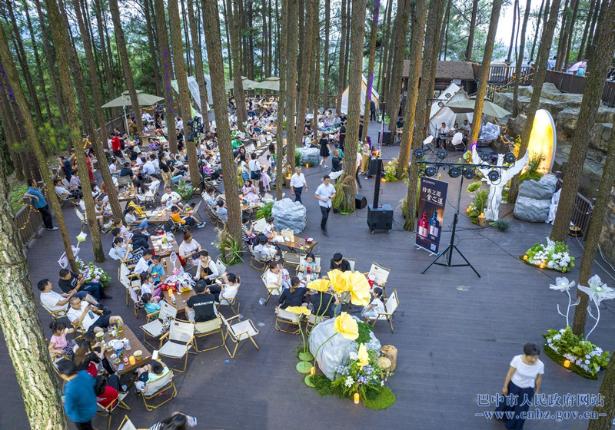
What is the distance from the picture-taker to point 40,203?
13070mm

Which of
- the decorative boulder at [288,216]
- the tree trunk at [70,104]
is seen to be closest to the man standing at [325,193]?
the decorative boulder at [288,216]

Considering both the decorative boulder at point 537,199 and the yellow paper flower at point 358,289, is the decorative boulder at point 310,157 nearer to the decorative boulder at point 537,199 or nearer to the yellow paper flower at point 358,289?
the decorative boulder at point 537,199

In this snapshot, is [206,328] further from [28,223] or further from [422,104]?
[422,104]

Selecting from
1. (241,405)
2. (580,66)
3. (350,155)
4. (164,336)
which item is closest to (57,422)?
(241,405)

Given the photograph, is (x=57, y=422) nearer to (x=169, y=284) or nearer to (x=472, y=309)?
(x=169, y=284)

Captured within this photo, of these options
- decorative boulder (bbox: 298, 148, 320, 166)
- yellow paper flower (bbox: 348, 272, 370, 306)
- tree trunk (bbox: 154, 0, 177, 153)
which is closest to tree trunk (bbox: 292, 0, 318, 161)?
decorative boulder (bbox: 298, 148, 320, 166)

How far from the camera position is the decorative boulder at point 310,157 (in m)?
20.2

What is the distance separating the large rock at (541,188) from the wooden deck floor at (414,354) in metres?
2.01

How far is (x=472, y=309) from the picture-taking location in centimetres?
903

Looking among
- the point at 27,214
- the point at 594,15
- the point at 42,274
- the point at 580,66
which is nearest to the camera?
the point at 42,274

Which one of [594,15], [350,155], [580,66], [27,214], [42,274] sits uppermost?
[594,15]

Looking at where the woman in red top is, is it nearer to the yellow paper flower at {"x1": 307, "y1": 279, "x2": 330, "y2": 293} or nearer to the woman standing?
the yellow paper flower at {"x1": 307, "y1": 279, "x2": 330, "y2": 293}

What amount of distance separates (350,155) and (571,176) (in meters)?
6.70

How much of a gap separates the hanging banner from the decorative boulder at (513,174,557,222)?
13.8ft
